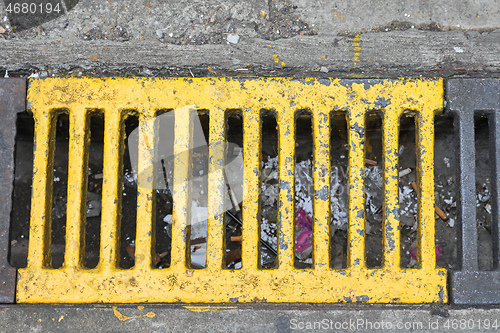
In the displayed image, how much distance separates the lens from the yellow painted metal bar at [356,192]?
5.43 feet

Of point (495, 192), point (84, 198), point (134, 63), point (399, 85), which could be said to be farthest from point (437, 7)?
point (84, 198)

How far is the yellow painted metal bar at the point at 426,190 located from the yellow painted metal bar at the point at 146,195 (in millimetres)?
1160

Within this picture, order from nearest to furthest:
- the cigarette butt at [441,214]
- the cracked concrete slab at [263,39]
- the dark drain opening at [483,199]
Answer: the cracked concrete slab at [263,39] → the dark drain opening at [483,199] → the cigarette butt at [441,214]

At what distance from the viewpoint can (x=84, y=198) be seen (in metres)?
1.74

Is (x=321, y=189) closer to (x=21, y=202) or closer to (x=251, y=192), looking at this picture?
(x=251, y=192)

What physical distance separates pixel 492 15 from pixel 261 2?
3.67 feet

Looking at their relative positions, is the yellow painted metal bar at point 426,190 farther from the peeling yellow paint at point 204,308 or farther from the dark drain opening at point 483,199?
the peeling yellow paint at point 204,308

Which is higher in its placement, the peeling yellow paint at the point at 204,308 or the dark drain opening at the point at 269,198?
the dark drain opening at the point at 269,198

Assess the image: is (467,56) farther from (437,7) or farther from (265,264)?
(265,264)

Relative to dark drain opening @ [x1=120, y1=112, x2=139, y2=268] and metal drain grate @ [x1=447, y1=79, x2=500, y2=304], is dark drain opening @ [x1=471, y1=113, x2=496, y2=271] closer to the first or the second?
metal drain grate @ [x1=447, y1=79, x2=500, y2=304]

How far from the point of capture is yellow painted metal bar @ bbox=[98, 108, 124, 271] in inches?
65.4

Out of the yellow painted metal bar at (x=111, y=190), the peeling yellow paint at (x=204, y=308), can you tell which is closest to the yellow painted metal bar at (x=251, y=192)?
the peeling yellow paint at (x=204, y=308)

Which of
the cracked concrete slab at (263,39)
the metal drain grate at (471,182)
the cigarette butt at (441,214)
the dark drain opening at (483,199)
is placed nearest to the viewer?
the metal drain grate at (471,182)

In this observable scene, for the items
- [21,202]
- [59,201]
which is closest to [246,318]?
[59,201]
